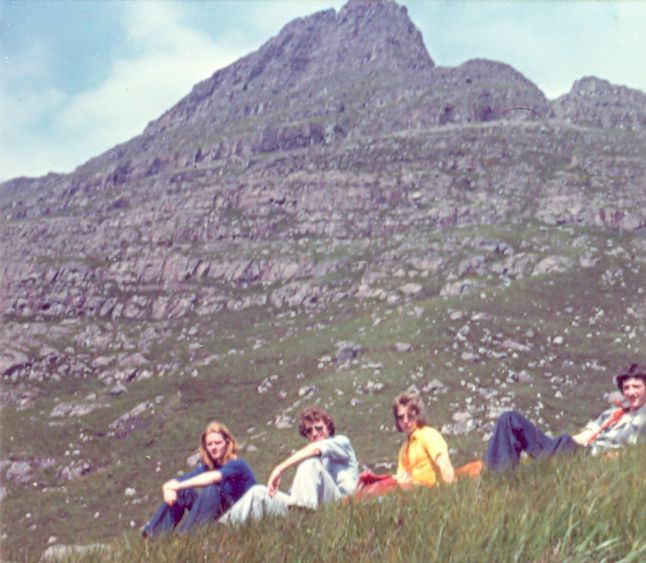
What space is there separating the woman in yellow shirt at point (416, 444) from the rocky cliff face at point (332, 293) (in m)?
50.4

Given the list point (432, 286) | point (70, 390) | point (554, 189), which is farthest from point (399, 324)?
point (554, 189)

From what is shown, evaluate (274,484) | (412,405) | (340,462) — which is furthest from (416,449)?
(274,484)

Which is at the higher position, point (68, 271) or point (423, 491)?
point (68, 271)

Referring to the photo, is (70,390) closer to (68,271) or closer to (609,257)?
(68,271)

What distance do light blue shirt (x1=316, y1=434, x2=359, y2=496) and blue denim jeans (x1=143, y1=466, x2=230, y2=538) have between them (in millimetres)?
2039

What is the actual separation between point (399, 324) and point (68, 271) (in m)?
93.8

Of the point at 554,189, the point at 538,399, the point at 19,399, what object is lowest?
the point at 538,399

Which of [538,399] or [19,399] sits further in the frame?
[19,399]

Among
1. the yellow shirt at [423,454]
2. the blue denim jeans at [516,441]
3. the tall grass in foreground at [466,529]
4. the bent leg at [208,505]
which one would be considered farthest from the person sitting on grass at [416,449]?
the tall grass in foreground at [466,529]

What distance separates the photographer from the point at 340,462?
9867mm

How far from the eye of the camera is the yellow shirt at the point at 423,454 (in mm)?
9453

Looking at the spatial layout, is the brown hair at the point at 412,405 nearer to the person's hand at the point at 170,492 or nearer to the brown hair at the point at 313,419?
the brown hair at the point at 313,419

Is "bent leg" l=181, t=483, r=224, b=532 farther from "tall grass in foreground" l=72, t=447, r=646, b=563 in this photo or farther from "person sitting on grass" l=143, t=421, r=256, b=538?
"tall grass in foreground" l=72, t=447, r=646, b=563

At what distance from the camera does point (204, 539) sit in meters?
4.29
